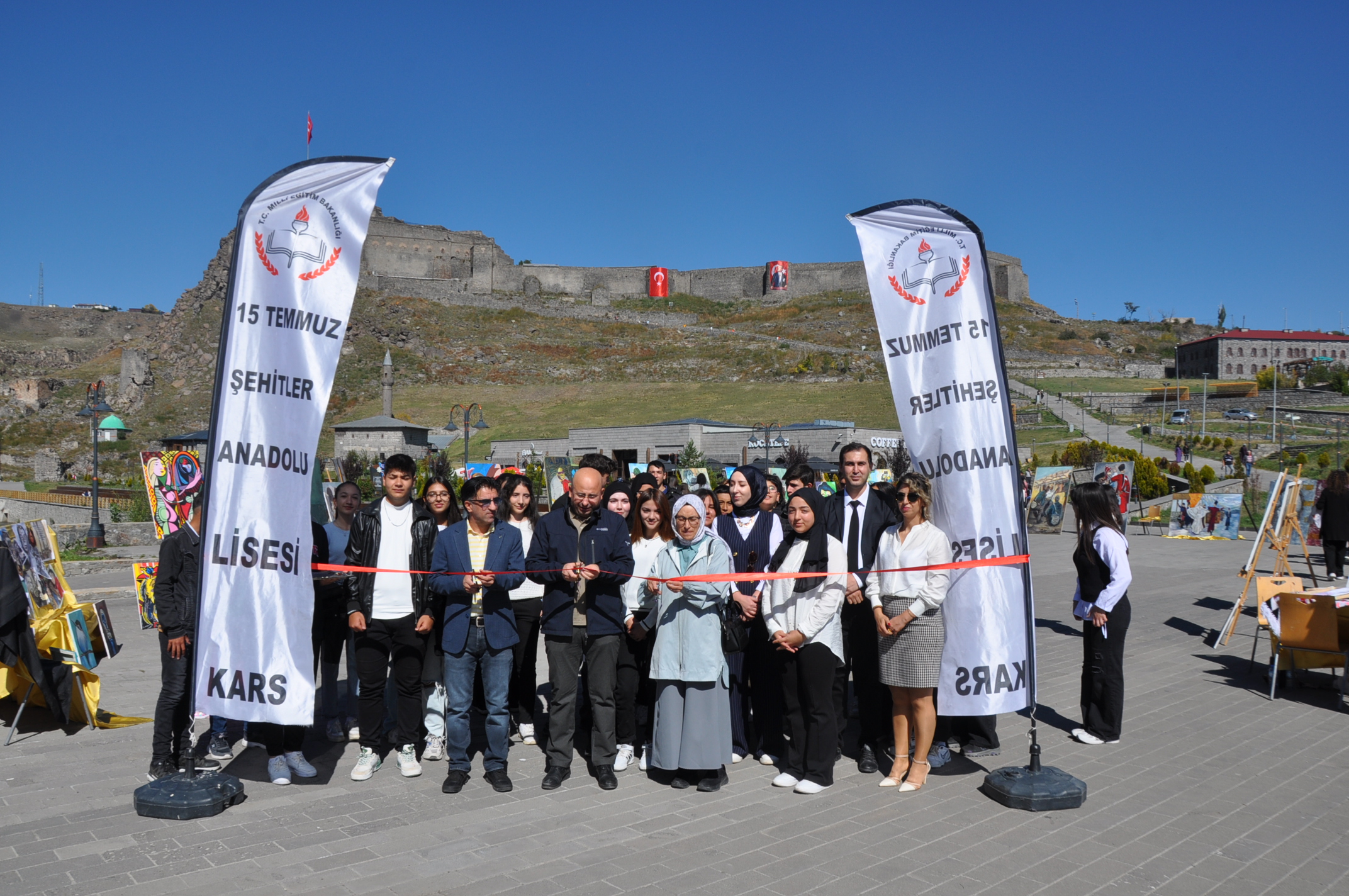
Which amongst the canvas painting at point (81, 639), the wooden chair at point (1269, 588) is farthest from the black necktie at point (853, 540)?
the canvas painting at point (81, 639)

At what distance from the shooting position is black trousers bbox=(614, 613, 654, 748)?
18.6 feet

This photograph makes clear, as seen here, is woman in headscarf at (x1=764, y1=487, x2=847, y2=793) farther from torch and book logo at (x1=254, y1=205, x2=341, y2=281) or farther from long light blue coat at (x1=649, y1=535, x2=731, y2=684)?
torch and book logo at (x1=254, y1=205, x2=341, y2=281)

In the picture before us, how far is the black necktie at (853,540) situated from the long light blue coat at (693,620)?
2.60 ft

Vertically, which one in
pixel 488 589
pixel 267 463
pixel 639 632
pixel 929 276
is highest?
pixel 929 276

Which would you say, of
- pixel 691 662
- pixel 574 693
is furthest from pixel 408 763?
pixel 691 662

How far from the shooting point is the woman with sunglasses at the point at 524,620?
19.5 ft

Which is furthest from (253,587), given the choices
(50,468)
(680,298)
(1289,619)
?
(680,298)

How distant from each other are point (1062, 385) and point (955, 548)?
228 feet

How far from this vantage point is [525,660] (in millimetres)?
6262

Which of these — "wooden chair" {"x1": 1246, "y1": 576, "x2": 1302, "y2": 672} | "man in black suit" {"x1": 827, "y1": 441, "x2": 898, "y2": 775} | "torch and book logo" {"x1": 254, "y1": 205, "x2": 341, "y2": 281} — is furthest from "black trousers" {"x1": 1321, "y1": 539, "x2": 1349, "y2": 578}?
"torch and book logo" {"x1": 254, "y1": 205, "x2": 341, "y2": 281}

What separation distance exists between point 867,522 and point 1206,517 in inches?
765

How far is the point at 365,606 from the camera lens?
17.8ft

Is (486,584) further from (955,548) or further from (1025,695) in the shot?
(1025,695)

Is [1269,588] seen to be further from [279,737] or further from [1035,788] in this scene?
[279,737]
